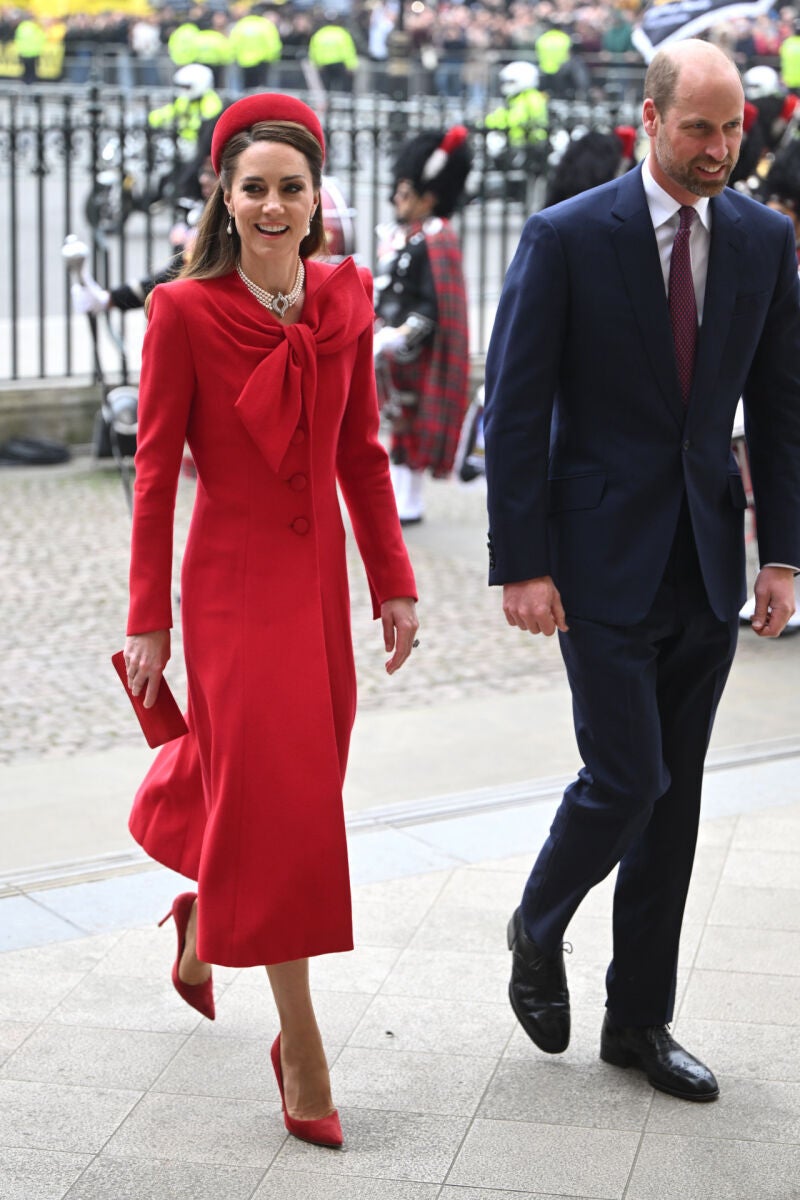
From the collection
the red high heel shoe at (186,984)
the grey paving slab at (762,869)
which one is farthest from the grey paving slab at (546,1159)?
the grey paving slab at (762,869)

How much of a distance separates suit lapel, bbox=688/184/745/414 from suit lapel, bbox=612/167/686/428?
0.05 m

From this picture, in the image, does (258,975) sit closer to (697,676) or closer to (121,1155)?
(121,1155)

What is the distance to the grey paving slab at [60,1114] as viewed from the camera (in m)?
3.29

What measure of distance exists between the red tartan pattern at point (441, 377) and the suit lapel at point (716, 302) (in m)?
5.72

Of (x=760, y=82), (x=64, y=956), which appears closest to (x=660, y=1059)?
(x=64, y=956)

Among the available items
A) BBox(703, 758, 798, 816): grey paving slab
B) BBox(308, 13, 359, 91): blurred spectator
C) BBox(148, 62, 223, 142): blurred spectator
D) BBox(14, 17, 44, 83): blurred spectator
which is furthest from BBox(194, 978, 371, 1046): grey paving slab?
BBox(14, 17, 44, 83): blurred spectator

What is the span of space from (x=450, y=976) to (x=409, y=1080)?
50 cm

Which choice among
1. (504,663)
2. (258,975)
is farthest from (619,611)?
(504,663)

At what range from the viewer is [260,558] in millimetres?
3240

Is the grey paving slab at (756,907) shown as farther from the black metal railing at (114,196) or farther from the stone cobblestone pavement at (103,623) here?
the black metal railing at (114,196)

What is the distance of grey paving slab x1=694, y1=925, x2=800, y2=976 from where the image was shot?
4.09 metres

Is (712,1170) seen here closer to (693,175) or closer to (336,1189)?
(336,1189)

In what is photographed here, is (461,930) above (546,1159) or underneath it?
underneath

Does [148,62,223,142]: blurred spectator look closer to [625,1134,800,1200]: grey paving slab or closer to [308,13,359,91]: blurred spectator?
[625,1134,800,1200]: grey paving slab
